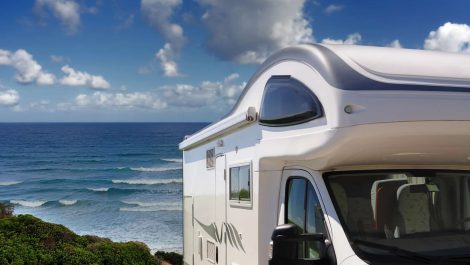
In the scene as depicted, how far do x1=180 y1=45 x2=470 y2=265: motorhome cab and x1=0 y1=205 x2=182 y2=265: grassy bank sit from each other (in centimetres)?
769

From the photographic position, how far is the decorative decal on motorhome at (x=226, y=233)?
5.84 meters

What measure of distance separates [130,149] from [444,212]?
68.2 m

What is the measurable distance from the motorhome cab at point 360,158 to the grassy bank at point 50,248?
7.69 meters

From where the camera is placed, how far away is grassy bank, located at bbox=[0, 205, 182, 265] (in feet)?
38.4

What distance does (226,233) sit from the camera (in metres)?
6.38

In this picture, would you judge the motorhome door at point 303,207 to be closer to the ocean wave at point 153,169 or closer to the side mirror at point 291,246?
the side mirror at point 291,246

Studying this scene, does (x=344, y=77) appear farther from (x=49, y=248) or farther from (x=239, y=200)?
(x=49, y=248)

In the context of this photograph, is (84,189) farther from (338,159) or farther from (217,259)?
(338,159)

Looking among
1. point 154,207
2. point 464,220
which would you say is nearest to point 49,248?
point 464,220

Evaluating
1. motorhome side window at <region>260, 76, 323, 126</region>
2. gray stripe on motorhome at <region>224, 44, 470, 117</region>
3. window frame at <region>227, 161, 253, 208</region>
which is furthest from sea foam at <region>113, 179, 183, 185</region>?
gray stripe on motorhome at <region>224, 44, 470, 117</region>

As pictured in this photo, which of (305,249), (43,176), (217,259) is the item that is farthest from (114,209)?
(305,249)

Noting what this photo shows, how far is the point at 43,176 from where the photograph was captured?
54906 mm

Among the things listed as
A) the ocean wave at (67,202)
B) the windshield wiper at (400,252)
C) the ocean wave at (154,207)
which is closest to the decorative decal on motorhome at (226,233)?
the windshield wiper at (400,252)

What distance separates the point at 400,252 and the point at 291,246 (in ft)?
2.31
